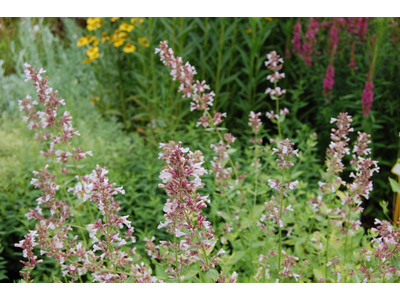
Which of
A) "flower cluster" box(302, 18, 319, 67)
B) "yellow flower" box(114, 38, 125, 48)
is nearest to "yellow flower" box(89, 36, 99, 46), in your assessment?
"yellow flower" box(114, 38, 125, 48)

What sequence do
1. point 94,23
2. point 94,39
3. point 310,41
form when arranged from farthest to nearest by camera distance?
point 94,39 < point 94,23 < point 310,41

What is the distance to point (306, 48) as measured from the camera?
10.4 ft

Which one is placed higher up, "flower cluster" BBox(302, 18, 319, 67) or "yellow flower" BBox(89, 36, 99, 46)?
"yellow flower" BBox(89, 36, 99, 46)

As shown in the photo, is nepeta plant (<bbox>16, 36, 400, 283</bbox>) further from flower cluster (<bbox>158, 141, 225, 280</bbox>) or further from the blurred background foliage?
the blurred background foliage

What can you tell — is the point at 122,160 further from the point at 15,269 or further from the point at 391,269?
the point at 391,269

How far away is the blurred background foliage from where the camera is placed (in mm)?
2539

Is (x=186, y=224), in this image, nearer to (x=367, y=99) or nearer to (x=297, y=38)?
(x=367, y=99)

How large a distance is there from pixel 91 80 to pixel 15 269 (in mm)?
2506

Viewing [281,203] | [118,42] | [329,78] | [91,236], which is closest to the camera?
[91,236]

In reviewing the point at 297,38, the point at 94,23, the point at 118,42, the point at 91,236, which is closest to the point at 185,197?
the point at 91,236

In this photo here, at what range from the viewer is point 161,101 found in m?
3.56

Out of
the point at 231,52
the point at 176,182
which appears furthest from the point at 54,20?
the point at 176,182

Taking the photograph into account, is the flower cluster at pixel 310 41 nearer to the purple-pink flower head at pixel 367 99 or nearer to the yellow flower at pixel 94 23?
the purple-pink flower head at pixel 367 99

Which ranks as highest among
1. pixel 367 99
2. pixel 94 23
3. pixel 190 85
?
pixel 94 23
